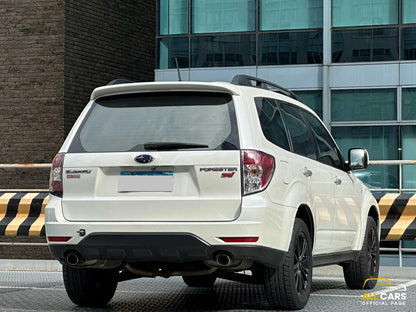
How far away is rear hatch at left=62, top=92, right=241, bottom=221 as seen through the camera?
6.54 m

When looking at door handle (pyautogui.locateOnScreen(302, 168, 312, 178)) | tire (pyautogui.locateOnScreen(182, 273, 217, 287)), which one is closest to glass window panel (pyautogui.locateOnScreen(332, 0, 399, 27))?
tire (pyautogui.locateOnScreen(182, 273, 217, 287))

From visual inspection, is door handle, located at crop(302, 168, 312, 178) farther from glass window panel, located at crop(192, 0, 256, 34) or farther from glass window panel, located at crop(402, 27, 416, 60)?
glass window panel, located at crop(192, 0, 256, 34)

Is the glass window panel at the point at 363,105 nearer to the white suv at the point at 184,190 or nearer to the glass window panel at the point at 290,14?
the glass window panel at the point at 290,14

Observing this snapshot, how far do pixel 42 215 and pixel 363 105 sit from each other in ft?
31.8

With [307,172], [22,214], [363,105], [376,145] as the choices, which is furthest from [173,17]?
[307,172]

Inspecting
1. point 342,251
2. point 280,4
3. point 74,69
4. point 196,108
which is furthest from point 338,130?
point 196,108

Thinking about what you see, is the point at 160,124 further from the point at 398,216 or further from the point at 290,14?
the point at 290,14

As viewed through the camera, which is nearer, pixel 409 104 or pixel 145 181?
pixel 145 181

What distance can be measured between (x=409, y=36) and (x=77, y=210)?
14.1 meters

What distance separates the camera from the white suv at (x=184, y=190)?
6.52m

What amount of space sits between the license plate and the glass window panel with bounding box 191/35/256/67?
14220mm

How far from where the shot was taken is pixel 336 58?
20031 mm

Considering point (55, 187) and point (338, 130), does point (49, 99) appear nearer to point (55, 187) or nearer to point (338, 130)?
point (338, 130)

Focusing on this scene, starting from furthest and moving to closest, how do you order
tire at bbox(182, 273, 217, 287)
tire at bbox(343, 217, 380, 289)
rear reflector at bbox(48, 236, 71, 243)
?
tire at bbox(182, 273, 217, 287), tire at bbox(343, 217, 380, 289), rear reflector at bbox(48, 236, 71, 243)
